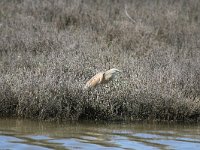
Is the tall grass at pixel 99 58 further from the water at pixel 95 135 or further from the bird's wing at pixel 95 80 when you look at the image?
the water at pixel 95 135

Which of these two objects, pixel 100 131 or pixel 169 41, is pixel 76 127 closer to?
pixel 100 131

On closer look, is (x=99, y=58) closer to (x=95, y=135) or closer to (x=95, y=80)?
(x=95, y=80)

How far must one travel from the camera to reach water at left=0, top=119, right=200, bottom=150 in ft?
21.1

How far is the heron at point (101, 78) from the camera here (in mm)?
8719

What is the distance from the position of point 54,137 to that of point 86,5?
884cm

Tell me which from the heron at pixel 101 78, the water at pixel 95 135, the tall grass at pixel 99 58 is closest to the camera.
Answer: the water at pixel 95 135

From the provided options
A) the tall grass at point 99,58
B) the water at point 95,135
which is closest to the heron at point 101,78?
the tall grass at point 99,58

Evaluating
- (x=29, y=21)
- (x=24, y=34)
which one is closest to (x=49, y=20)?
(x=29, y=21)

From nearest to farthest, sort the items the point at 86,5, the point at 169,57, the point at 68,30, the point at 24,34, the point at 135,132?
the point at 135,132 < the point at 169,57 < the point at 24,34 < the point at 68,30 < the point at 86,5

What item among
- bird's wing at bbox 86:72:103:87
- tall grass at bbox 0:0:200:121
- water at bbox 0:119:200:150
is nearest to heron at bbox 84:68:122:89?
bird's wing at bbox 86:72:103:87

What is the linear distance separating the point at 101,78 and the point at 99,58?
1812 millimetres

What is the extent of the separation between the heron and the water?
90 centimetres

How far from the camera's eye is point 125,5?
15953 millimetres

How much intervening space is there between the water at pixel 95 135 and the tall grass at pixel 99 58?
0.38 metres
